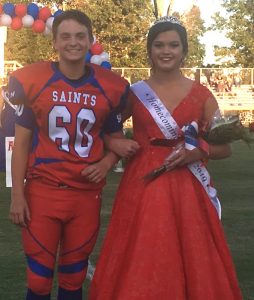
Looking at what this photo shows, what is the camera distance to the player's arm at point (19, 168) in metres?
3.33

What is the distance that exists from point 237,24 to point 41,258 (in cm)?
3775

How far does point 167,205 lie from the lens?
3.38 meters

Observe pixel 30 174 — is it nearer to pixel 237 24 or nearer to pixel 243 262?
pixel 243 262

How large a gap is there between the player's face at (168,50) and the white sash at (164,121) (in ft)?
0.50

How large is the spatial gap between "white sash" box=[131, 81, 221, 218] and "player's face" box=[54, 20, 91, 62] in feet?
1.29

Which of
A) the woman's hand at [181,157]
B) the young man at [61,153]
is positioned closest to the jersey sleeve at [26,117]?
the young man at [61,153]

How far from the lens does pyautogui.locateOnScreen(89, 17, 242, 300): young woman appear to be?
10.9ft

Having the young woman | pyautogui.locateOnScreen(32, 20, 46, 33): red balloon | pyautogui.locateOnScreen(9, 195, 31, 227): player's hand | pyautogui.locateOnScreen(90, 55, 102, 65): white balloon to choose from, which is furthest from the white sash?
pyautogui.locateOnScreen(32, 20, 46, 33): red balloon

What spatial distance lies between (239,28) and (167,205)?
123ft

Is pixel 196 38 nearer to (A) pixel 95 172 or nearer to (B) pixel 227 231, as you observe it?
(B) pixel 227 231

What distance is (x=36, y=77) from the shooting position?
3.29 meters

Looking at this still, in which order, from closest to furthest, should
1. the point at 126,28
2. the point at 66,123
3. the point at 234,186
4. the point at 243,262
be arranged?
the point at 66,123, the point at 243,262, the point at 234,186, the point at 126,28

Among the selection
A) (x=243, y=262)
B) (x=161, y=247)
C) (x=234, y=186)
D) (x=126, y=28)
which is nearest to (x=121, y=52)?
(x=126, y=28)

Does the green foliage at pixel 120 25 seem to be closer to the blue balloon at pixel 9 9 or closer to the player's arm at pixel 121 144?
the blue balloon at pixel 9 9
